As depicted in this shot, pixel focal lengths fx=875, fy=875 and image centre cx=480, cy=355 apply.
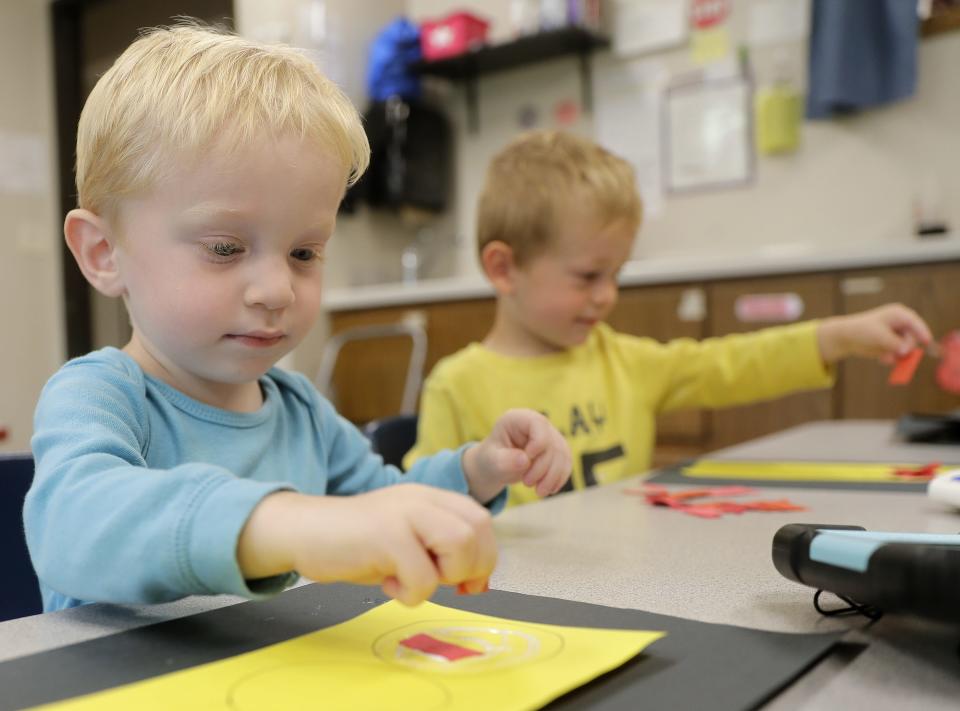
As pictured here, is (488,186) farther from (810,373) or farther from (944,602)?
(944,602)

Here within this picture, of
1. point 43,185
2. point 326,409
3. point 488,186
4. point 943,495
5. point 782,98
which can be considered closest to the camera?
point 943,495

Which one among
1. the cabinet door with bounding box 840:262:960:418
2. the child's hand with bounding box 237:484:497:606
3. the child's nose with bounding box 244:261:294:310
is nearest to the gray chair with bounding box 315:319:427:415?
the cabinet door with bounding box 840:262:960:418

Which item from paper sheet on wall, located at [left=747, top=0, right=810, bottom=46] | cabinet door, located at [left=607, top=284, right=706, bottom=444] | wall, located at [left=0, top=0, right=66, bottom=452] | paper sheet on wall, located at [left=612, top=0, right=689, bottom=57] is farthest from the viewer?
wall, located at [left=0, top=0, right=66, bottom=452]

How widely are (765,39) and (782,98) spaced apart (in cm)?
24

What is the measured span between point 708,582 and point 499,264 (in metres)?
0.94

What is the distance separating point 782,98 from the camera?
3018mm

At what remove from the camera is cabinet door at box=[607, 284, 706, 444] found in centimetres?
255

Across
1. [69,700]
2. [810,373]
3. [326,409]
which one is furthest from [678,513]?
[810,373]

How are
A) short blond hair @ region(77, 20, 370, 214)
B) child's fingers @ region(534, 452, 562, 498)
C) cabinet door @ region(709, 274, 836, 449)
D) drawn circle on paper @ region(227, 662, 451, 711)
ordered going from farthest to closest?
cabinet door @ region(709, 274, 836, 449)
child's fingers @ region(534, 452, 562, 498)
short blond hair @ region(77, 20, 370, 214)
drawn circle on paper @ region(227, 662, 451, 711)

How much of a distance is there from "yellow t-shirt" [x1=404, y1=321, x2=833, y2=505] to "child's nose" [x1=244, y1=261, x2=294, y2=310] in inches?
24.1

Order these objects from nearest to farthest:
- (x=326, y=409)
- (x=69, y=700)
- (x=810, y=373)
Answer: (x=69, y=700), (x=326, y=409), (x=810, y=373)

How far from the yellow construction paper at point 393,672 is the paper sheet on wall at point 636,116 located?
10.3 feet

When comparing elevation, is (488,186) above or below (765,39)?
below

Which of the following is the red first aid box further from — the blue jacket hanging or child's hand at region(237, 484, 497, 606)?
child's hand at region(237, 484, 497, 606)
